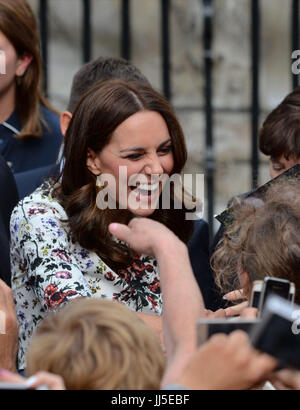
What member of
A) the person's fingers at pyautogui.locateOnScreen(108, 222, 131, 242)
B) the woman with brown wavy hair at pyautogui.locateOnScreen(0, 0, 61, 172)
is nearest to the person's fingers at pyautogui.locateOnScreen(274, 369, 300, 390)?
the person's fingers at pyautogui.locateOnScreen(108, 222, 131, 242)

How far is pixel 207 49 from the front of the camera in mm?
4289

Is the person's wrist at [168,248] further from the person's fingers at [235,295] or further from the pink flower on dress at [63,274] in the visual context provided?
the pink flower on dress at [63,274]

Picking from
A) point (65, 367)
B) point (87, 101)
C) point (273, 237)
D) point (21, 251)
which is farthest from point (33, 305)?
point (65, 367)

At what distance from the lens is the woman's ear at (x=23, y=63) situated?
350 cm

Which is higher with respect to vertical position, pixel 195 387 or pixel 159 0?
pixel 159 0

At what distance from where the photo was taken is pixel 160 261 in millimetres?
1677

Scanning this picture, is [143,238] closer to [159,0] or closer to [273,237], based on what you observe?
[273,237]

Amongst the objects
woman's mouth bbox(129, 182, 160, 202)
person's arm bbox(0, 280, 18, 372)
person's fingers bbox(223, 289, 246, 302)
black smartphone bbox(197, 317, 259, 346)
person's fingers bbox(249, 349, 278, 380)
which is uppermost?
woman's mouth bbox(129, 182, 160, 202)

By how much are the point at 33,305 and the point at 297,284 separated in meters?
0.93

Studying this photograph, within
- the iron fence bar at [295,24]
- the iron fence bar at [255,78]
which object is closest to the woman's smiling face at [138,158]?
the iron fence bar at [255,78]

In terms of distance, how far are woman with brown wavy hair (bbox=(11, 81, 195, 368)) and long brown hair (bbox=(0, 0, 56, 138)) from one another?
0.87 meters

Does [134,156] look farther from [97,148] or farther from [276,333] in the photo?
[276,333]

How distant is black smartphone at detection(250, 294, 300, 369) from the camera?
1.36 meters

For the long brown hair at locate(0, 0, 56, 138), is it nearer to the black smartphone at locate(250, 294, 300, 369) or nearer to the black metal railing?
the black metal railing
